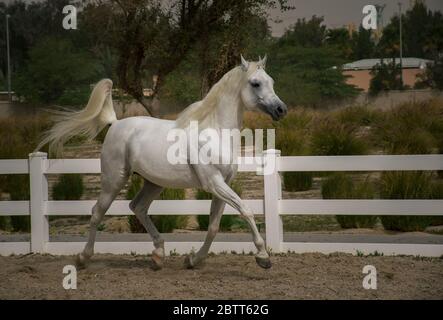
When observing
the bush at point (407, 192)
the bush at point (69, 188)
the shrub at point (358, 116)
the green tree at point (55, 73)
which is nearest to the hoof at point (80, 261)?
the bush at point (407, 192)

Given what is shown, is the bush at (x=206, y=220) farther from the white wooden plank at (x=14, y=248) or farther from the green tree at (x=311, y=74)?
the green tree at (x=311, y=74)

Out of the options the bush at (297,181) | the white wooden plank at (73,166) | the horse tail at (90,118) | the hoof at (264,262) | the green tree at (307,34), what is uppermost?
the green tree at (307,34)

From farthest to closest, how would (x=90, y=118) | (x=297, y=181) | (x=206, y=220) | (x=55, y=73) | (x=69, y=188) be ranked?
A: (x=55, y=73)
(x=297, y=181)
(x=69, y=188)
(x=206, y=220)
(x=90, y=118)

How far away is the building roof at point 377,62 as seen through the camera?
34.7 m

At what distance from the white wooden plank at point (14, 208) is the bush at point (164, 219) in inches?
66.1

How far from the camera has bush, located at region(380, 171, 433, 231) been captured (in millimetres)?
9133

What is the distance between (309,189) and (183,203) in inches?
196

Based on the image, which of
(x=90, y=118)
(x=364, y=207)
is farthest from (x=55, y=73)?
(x=364, y=207)

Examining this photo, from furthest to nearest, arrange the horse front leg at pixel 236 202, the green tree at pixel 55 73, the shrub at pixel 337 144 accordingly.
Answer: the green tree at pixel 55 73, the shrub at pixel 337 144, the horse front leg at pixel 236 202

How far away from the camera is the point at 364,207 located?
24.7 ft

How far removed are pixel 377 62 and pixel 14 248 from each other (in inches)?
1199

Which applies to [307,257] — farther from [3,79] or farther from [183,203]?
[3,79]

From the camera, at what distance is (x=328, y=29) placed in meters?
41.4

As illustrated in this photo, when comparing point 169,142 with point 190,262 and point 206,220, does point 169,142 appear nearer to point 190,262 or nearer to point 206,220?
point 190,262
